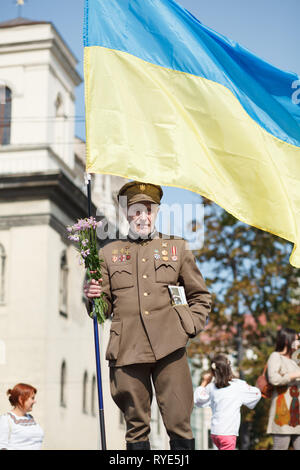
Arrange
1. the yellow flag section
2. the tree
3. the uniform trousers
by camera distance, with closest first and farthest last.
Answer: the uniform trousers
the yellow flag section
the tree

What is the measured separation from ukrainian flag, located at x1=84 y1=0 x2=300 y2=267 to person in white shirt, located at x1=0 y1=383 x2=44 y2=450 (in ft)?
8.91

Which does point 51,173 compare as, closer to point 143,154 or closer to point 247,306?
point 247,306

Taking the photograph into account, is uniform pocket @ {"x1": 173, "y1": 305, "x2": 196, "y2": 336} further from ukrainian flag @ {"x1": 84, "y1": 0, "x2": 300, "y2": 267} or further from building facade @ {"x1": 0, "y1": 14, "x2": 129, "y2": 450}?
building facade @ {"x1": 0, "y1": 14, "x2": 129, "y2": 450}

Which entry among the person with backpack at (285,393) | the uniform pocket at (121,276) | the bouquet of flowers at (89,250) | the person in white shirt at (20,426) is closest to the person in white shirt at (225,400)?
the person with backpack at (285,393)

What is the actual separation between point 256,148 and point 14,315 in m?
21.9

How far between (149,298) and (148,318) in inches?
5.9

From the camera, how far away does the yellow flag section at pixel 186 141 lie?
568cm

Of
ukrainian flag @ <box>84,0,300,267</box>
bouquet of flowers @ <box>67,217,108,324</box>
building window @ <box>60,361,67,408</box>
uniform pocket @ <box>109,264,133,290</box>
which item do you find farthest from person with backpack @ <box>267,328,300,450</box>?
building window @ <box>60,361,67,408</box>

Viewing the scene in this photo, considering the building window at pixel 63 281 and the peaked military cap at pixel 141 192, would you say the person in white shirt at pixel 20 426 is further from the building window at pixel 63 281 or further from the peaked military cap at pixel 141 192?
the building window at pixel 63 281

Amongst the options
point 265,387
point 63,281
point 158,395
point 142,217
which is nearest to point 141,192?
point 142,217

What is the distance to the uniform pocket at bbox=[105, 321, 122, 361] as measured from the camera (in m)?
5.26

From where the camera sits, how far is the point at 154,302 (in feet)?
17.6

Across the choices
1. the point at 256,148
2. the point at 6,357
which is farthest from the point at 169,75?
the point at 6,357

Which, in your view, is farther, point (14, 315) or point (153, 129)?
point (14, 315)
